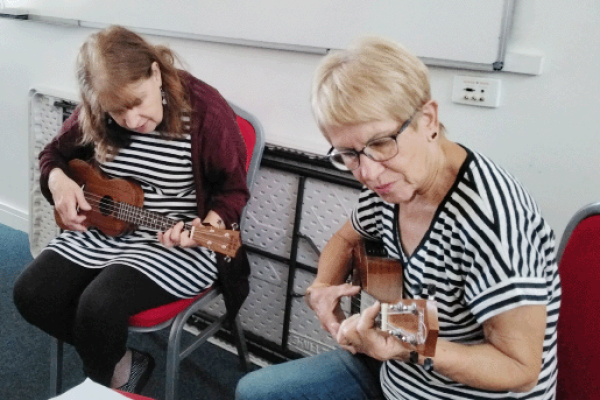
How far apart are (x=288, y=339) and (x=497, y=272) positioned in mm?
1271

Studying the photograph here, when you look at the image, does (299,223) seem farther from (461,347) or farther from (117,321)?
(461,347)

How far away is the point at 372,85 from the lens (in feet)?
2.80

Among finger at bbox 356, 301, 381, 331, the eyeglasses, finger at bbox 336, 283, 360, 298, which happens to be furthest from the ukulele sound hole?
finger at bbox 356, 301, 381, 331

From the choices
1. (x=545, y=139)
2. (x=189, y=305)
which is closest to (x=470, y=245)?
(x=545, y=139)

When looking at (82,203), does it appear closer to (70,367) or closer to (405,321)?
(70,367)

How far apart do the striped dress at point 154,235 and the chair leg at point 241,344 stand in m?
0.37

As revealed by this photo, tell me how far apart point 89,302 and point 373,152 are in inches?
36.0

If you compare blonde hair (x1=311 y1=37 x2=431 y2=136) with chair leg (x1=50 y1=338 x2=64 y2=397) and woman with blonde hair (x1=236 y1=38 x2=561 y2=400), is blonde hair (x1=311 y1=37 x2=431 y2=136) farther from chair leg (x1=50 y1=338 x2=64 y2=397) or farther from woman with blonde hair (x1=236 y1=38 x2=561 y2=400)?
chair leg (x1=50 y1=338 x2=64 y2=397)

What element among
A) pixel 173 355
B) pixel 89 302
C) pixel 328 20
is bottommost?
pixel 173 355

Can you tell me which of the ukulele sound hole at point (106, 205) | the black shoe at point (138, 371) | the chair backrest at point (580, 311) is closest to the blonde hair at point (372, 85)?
the chair backrest at point (580, 311)

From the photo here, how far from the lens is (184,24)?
77.6 inches

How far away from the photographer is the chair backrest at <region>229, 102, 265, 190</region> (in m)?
1.70

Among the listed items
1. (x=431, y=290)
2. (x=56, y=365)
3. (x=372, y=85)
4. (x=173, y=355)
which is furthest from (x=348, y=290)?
(x=56, y=365)

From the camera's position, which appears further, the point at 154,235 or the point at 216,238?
the point at 154,235
